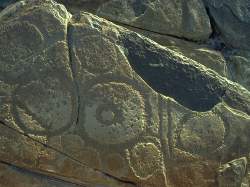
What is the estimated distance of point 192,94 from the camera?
98.9 inches

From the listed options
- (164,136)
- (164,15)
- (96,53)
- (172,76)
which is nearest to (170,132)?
(164,136)

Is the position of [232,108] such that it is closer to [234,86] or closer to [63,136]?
[234,86]

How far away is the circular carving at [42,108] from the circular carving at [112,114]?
9 centimetres

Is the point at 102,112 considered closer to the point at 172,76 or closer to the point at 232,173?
the point at 172,76

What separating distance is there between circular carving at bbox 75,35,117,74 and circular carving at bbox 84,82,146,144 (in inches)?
3.3

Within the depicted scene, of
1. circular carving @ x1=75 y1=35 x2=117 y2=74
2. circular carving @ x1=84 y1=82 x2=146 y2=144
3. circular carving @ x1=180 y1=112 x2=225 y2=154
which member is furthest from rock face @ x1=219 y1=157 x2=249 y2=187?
A: circular carving @ x1=75 y1=35 x2=117 y2=74

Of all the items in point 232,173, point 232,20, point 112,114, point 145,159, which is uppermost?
point 232,20

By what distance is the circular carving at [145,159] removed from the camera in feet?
7.77

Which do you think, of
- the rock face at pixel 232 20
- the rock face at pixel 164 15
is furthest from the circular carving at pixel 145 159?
the rock face at pixel 232 20

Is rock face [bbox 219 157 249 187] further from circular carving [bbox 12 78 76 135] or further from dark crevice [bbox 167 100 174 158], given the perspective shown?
circular carving [bbox 12 78 76 135]

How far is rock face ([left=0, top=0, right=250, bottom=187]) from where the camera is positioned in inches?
91.8

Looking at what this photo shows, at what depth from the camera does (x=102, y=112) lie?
236 cm

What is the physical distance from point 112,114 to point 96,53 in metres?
0.29

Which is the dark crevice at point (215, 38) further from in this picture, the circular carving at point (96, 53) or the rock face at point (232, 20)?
the circular carving at point (96, 53)
